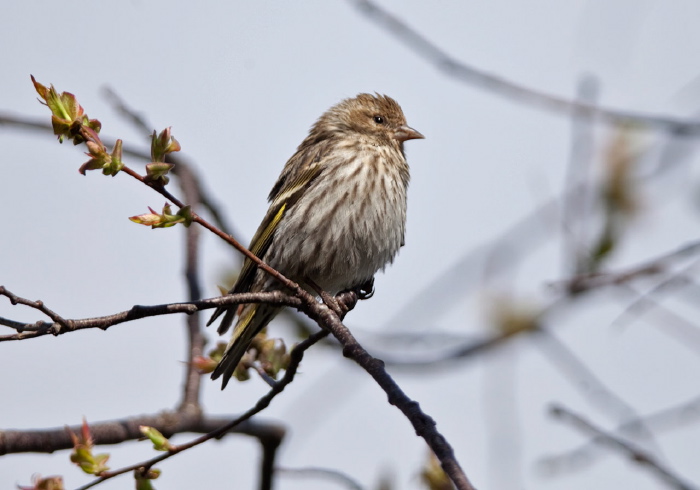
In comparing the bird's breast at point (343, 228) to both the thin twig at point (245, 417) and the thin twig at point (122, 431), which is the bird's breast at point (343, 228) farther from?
the thin twig at point (245, 417)

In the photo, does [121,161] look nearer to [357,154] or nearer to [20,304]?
[20,304]

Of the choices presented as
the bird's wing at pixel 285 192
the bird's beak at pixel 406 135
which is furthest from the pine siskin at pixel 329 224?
the bird's beak at pixel 406 135

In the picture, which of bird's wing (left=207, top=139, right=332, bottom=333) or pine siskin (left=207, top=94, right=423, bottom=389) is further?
pine siskin (left=207, top=94, right=423, bottom=389)

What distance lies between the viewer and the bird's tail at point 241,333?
4949 mm

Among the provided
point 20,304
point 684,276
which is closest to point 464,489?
point 20,304

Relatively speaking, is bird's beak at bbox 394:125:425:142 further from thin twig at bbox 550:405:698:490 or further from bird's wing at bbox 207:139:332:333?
thin twig at bbox 550:405:698:490

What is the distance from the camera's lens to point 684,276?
4598 millimetres

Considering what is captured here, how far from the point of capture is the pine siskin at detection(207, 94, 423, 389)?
6207mm

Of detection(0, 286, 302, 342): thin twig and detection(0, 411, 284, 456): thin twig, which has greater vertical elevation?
detection(0, 286, 302, 342): thin twig

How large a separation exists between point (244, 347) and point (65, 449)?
1.06 meters

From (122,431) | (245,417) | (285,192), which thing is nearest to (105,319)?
(245,417)

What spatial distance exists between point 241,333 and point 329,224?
1151 mm

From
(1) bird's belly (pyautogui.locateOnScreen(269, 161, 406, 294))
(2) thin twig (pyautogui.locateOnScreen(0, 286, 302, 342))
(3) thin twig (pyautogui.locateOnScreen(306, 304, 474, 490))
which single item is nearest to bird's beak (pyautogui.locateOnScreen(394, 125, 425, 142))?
(1) bird's belly (pyautogui.locateOnScreen(269, 161, 406, 294))

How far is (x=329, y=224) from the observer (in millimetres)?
6285
